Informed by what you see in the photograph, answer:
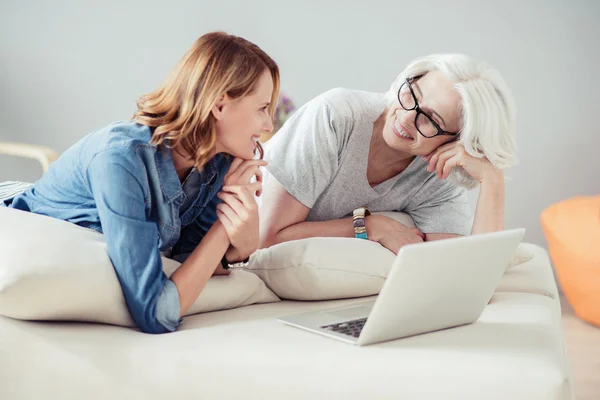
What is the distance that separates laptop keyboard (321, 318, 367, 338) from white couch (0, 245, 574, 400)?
2.2 inches

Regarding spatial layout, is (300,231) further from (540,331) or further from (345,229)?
(540,331)

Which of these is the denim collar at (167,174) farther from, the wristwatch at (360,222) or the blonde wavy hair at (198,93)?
the wristwatch at (360,222)

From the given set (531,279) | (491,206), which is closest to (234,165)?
(491,206)

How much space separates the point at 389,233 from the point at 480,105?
0.41 meters

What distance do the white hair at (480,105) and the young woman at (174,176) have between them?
21.0 inches

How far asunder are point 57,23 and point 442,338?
3284mm

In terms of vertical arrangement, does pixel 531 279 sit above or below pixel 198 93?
below

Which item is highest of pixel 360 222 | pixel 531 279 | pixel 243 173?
A: pixel 243 173

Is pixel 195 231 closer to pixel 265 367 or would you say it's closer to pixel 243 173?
pixel 243 173

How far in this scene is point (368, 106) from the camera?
6.97 feet

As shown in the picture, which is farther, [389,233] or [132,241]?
[389,233]

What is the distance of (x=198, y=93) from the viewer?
1.50m

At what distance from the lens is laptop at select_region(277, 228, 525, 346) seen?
3.95 ft

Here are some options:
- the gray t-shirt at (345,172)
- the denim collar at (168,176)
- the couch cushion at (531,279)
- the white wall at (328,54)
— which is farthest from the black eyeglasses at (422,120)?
the white wall at (328,54)
